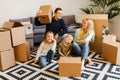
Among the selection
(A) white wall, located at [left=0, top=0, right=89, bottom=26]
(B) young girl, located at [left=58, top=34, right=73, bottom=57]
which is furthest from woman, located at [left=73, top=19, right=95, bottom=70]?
(A) white wall, located at [left=0, top=0, right=89, bottom=26]

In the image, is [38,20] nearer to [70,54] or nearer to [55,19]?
[55,19]

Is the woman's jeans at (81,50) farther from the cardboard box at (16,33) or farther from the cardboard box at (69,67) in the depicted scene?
the cardboard box at (16,33)

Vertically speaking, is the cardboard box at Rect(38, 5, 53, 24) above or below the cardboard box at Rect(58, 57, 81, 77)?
above

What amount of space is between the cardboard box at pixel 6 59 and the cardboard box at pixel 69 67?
87 centimetres

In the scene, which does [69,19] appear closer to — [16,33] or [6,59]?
[16,33]

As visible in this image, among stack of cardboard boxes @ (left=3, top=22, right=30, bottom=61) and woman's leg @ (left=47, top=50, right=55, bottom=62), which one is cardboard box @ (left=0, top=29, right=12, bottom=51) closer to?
stack of cardboard boxes @ (left=3, top=22, right=30, bottom=61)

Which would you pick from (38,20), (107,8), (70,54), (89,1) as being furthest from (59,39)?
(89,1)

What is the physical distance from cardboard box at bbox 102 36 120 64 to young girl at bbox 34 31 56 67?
874 mm

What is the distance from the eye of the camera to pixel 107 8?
423 centimetres

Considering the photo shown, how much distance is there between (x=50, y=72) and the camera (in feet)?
8.45

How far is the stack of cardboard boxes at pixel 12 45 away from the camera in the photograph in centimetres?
260

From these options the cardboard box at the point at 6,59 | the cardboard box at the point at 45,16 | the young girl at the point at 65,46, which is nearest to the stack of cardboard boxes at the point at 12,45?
the cardboard box at the point at 6,59

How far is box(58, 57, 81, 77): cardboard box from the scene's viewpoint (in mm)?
2336

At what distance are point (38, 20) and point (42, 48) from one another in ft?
1.54
